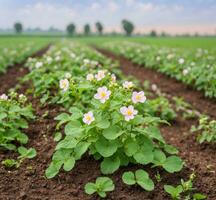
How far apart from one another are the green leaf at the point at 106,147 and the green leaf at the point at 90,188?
0.27 metres

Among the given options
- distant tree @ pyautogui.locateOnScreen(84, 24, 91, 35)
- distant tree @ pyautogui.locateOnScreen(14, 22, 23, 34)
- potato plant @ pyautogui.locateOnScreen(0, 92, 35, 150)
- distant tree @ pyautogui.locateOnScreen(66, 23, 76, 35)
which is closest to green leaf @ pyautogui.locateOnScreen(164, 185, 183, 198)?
potato plant @ pyautogui.locateOnScreen(0, 92, 35, 150)

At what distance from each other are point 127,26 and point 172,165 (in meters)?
105

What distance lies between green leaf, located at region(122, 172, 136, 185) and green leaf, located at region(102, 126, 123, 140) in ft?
1.01

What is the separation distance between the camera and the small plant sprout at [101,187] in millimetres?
3215

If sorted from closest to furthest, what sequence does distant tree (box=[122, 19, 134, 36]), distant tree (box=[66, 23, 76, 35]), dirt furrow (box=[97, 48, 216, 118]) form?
dirt furrow (box=[97, 48, 216, 118])
distant tree (box=[122, 19, 134, 36])
distant tree (box=[66, 23, 76, 35])

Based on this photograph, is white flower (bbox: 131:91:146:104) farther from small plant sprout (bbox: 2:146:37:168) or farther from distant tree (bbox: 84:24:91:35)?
distant tree (bbox: 84:24:91:35)

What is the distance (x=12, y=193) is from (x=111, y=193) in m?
0.77

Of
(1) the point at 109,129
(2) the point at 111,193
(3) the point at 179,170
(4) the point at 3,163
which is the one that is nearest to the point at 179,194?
(3) the point at 179,170

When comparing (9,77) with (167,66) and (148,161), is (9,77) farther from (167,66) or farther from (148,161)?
(148,161)

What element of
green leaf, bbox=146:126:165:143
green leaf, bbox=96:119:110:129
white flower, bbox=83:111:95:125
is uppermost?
white flower, bbox=83:111:95:125

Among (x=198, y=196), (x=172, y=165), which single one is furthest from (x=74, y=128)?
(x=198, y=196)

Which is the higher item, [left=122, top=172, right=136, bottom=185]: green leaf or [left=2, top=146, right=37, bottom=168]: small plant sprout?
[left=122, top=172, right=136, bottom=185]: green leaf

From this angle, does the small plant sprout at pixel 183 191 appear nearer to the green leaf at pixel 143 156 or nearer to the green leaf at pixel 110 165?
the green leaf at pixel 143 156

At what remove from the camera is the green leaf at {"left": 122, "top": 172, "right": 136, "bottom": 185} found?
10.8 ft
